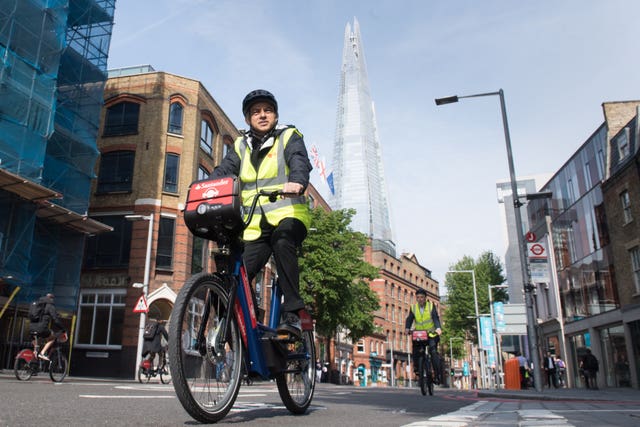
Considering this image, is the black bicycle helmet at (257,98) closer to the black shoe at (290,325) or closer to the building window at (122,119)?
the black shoe at (290,325)

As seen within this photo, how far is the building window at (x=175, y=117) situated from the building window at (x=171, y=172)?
1427mm

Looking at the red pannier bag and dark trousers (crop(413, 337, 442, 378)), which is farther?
dark trousers (crop(413, 337, 442, 378))

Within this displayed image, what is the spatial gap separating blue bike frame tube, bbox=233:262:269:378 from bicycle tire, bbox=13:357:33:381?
10690mm

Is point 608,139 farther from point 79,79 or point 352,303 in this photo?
point 79,79


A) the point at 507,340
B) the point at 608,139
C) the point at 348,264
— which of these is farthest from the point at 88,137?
the point at 507,340

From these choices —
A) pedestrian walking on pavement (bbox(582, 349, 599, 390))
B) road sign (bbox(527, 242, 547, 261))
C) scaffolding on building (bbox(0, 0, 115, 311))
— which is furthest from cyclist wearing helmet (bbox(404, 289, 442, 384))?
pedestrian walking on pavement (bbox(582, 349, 599, 390))

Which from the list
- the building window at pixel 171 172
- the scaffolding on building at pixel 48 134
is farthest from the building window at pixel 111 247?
the scaffolding on building at pixel 48 134

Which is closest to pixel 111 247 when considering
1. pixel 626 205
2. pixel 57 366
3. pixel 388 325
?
pixel 57 366

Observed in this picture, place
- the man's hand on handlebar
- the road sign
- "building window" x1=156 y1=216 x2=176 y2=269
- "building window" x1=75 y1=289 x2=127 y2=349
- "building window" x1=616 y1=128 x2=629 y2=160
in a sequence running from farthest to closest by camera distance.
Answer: "building window" x1=156 y1=216 x2=176 y2=269 < "building window" x1=75 y1=289 x2=127 y2=349 < "building window" x1=616 y1=128 x2=629 y2=160 < the road sign < the man's hand on handlebar

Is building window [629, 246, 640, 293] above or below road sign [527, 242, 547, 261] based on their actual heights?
above

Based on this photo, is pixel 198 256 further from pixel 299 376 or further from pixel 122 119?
pixel 299 376

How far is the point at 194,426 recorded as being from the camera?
2992mm

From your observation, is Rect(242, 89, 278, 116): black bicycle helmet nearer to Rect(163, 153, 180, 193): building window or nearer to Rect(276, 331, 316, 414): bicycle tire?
Rect(276, 331, 316, 414): bicycle tire

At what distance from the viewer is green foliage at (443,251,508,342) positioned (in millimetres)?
56906
